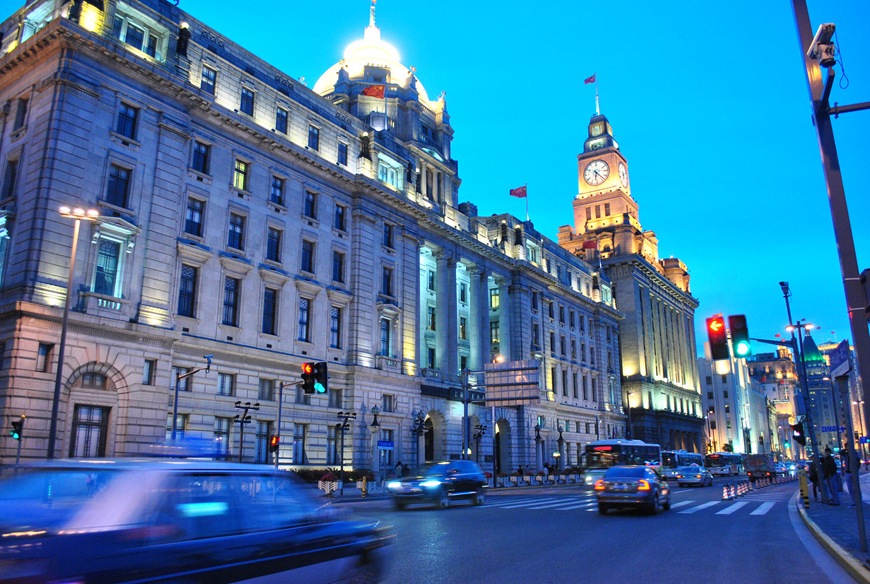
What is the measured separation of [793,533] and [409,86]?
4972 cm

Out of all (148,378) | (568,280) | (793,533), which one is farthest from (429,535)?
(568,280)

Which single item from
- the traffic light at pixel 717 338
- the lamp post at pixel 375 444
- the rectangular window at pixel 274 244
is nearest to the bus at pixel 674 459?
the lamp post at pixel 375 444

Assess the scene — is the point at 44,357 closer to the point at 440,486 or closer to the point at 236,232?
the point at 236,232

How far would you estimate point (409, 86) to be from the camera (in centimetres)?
5878

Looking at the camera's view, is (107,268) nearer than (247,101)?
Yes

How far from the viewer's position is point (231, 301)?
3659 centimetres

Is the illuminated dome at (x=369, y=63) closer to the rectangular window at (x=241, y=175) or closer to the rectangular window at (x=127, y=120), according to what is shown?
the rectangular window at (x=241, y=175)

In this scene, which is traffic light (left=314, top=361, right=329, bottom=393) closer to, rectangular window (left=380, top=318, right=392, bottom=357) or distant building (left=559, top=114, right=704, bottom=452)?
rectangular window (left=380, top=318, right=392, bottom=357)

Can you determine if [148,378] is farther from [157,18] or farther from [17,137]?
[157,18]

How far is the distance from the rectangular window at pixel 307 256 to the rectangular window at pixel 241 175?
16.8 ft

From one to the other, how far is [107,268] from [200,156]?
29.6ft

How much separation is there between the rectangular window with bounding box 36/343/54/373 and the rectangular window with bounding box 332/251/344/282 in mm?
18707

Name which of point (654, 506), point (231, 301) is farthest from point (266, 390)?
point (654, 506)

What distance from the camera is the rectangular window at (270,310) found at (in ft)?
126
